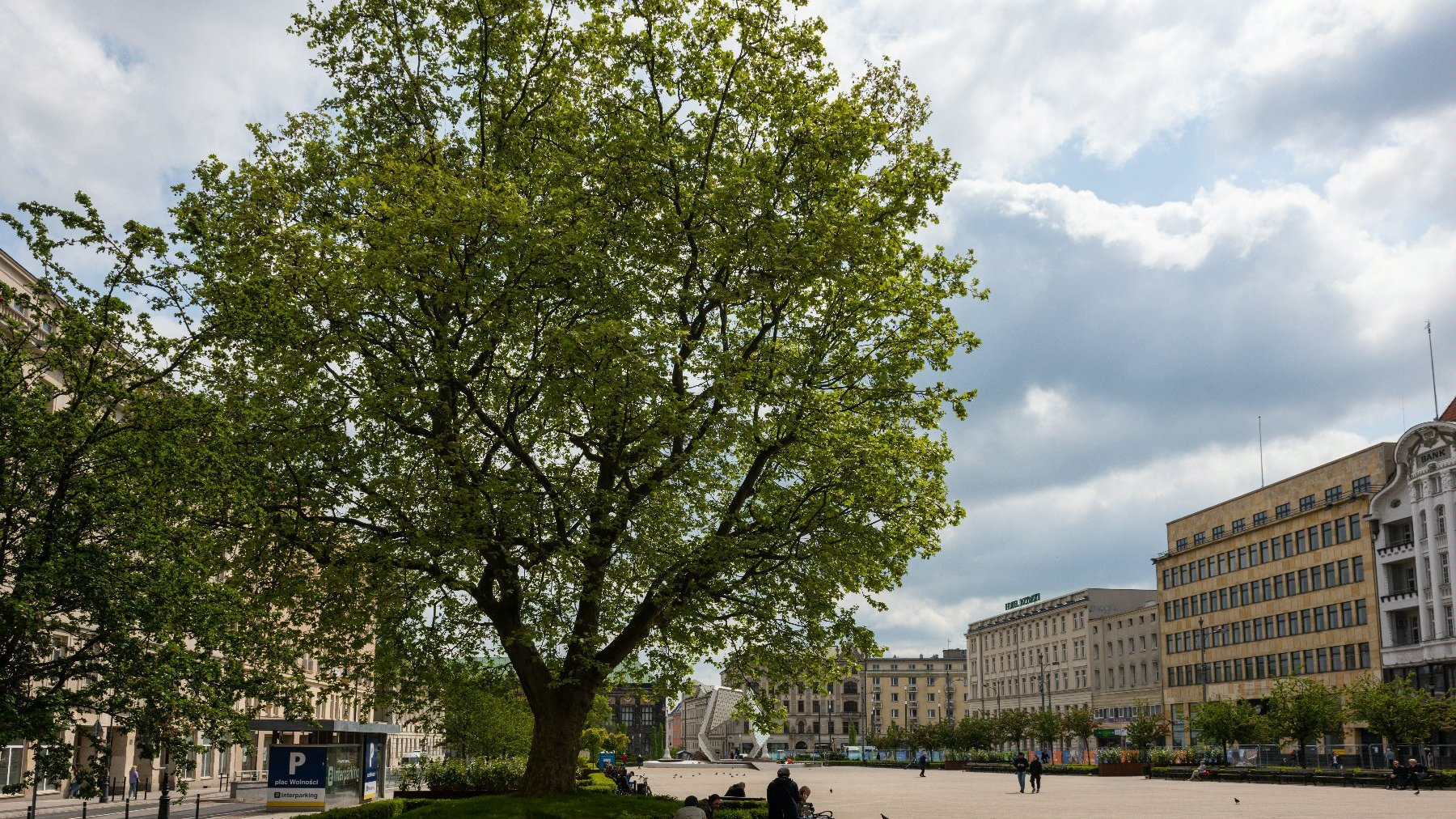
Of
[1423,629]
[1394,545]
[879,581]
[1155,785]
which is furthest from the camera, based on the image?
[1394,545]

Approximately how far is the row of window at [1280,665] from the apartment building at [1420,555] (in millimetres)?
3719

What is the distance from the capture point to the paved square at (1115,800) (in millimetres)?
36531

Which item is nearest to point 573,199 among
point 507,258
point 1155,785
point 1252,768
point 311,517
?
point 507,258

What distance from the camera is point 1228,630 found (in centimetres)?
10500

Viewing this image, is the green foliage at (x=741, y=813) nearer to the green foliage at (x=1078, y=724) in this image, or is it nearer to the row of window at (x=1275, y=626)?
the row of window at (x=1275, y=626)

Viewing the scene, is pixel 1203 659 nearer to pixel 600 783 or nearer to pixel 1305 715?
pixel 1305 715

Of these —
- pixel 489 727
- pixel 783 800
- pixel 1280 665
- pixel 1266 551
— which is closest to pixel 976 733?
pixel 1280 665

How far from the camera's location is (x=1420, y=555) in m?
78.2

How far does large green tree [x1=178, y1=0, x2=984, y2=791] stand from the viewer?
23859mm

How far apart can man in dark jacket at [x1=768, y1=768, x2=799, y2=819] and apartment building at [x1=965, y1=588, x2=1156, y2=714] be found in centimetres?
11172

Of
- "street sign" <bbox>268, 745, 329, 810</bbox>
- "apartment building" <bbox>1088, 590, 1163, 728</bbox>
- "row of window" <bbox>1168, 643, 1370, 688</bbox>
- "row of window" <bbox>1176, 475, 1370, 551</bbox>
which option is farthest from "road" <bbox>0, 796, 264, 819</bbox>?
"apartment building" <bbox>1088, 590, 1163, 728</bbox>

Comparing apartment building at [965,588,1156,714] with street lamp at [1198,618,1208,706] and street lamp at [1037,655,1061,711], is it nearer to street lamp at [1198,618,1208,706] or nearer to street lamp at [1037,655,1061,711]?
street lamp at [1037,655,1061,711]

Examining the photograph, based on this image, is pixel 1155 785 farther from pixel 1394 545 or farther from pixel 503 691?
pixel 503 691

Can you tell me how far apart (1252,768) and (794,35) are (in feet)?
179
